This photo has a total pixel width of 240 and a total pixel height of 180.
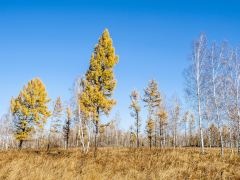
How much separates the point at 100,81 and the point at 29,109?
12.9 metres

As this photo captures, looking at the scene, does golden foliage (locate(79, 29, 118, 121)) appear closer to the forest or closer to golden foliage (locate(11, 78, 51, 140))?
the forest

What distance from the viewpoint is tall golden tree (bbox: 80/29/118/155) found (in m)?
20.6

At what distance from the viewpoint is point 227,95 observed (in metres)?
21.7

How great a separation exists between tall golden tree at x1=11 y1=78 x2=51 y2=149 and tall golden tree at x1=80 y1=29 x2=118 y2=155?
36.9 feet

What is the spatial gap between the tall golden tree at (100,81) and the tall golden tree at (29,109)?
1126 centimetres

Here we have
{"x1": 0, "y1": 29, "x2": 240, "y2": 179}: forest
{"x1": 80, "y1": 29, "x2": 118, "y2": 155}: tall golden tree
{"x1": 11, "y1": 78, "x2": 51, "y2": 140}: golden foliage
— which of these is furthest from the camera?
{"x1": 11, "y1": 78, "x2": 51, "y2": 140}: golden foliage

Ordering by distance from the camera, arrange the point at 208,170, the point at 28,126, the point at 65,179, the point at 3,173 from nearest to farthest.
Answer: the point at 65,179
the point at 3,173
the point at 208,170
the point at 28,126

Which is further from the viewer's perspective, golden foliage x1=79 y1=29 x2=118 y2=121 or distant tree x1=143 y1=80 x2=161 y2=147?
distant tree x1=143 y1=80 x2=161 y2=147

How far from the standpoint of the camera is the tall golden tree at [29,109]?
28984 millimetres

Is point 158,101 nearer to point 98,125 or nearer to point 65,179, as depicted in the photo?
point 98,125

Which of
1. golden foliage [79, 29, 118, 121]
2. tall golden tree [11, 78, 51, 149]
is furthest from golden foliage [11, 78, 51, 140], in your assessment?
golden foliage [79, 29, 118, 121]

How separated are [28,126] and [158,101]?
18.9m

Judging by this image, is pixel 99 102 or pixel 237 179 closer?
pixel 237 179

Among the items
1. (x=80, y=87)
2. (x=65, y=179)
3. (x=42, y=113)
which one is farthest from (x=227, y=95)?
(x=42, y=113)
